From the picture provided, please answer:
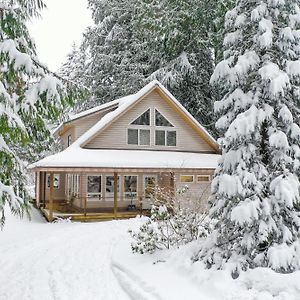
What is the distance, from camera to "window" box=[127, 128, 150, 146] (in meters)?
23.1

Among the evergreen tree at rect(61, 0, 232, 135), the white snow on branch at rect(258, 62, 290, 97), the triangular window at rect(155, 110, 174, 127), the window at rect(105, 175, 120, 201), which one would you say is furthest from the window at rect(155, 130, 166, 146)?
the white snow on branch at rect(258, 62, 290, 97)

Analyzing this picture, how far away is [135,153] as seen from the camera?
73.7 feet

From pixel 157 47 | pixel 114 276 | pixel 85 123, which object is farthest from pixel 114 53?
pixel 114 276

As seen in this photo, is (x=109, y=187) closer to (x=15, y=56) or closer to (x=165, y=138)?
(x=165, y=138)

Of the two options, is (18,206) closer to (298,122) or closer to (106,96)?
(298,122)

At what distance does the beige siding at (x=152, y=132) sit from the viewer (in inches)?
890

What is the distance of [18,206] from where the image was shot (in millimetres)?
7320

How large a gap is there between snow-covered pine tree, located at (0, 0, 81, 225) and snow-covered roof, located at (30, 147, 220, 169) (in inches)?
452

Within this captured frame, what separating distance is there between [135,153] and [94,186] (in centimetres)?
300

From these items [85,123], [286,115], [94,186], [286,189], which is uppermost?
[85,123]

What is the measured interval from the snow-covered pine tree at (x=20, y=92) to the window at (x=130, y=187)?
1625 cm

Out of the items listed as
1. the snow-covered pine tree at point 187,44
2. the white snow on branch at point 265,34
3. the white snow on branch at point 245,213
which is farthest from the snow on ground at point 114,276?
the snow-covered pine tree at point 187,44

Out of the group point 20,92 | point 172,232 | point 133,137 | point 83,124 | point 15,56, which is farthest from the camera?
point 83,124

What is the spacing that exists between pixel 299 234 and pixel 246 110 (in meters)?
2.67
